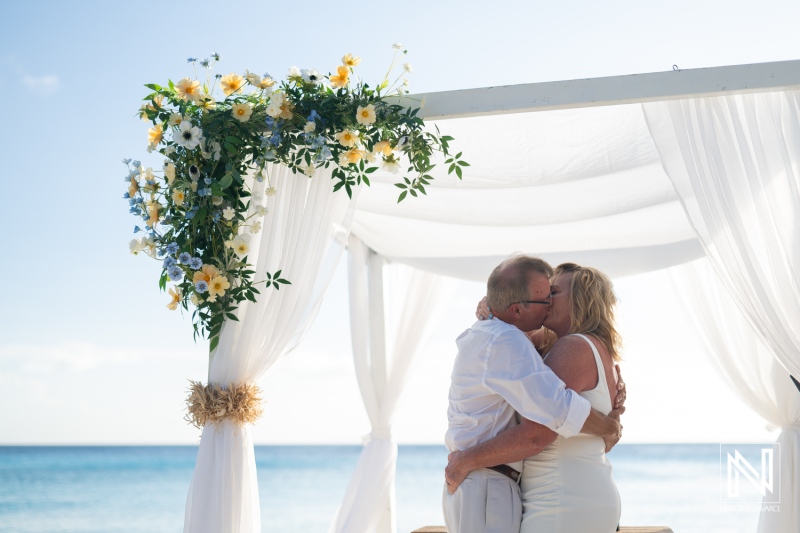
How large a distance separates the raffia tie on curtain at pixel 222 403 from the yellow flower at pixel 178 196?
76 centimetres

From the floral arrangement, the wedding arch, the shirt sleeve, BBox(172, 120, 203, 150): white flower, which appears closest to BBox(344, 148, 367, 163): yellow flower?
the floral arrangement

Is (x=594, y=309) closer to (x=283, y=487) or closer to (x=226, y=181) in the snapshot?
(x=226, y=181)

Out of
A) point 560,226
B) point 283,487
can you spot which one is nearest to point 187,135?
point 560,226

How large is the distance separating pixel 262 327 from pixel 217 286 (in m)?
0.28

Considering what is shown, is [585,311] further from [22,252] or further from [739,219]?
[22,252]

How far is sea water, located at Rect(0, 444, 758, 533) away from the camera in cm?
1592

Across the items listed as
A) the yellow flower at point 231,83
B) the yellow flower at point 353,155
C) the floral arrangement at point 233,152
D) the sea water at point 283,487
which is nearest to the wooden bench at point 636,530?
the floral arrangement at point 233,152

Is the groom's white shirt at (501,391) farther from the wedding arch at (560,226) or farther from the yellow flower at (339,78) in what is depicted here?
the yellow flower at (339,78)

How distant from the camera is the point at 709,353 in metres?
4.91

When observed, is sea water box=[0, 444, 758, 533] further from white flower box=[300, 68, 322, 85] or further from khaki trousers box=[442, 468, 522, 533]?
khaki trousers box=[442, 468, 522, 533]

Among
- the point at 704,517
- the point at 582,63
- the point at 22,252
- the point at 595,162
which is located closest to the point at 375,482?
the point at 595,162

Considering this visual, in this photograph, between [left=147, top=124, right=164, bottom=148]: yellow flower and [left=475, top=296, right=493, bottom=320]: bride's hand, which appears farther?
[left=147, top=124, right=164, bottom=148]: yellow flower

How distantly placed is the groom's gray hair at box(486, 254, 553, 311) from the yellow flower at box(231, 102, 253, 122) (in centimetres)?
135

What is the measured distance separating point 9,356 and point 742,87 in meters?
18.7
